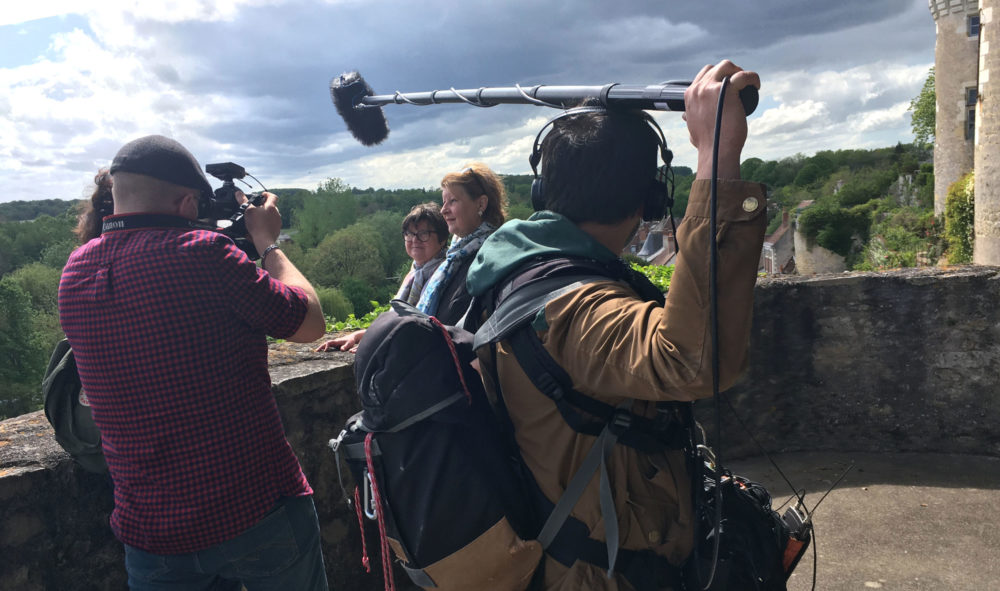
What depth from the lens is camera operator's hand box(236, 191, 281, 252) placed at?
2330 millimetres

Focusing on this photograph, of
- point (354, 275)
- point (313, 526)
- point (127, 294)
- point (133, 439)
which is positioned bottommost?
point (354, 275)

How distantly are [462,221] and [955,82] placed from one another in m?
32.1

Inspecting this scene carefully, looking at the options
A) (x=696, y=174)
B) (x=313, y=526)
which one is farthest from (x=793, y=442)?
(x=696, y=174)

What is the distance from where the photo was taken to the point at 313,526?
2.14 m

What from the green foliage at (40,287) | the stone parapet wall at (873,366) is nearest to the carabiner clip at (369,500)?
the stone parapet wall at (873,366)

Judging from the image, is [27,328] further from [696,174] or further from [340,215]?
[696,174]

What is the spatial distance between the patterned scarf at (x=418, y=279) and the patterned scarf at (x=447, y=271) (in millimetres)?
559

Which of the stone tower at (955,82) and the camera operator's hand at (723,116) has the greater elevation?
the stone tower at (955,82)

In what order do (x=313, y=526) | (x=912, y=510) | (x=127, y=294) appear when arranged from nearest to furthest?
(x=127, y=294) → (x=313, y=526) → (x=912, y=510)

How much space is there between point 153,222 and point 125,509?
824 mm

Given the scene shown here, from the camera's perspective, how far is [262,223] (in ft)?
7.70

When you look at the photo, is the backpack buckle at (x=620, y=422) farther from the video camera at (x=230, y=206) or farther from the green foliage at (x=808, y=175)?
the green foliage at (x=808, y=175)

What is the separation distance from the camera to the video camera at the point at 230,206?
7.50ft

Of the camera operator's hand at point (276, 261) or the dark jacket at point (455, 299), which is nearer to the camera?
the camera operator's hand at point (276, 261)
